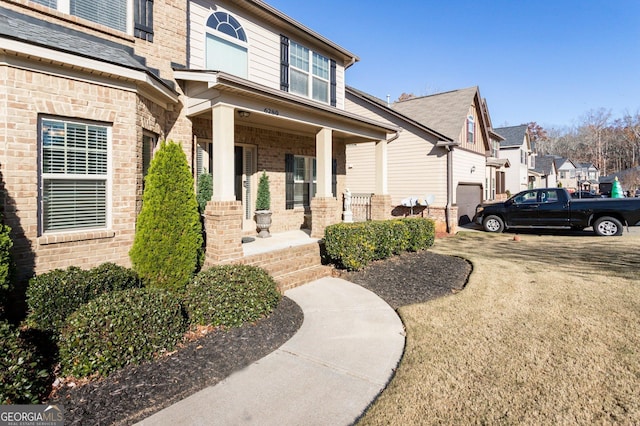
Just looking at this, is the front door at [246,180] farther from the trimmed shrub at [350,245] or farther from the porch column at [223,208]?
the trimmed shrub at [350,245]

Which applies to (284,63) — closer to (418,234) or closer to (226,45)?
(226,45)

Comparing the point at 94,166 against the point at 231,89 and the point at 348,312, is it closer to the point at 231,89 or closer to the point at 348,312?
the point at 231,89

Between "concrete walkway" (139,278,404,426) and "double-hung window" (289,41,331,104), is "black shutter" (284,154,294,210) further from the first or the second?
"concrete walkway" (139,278,404,426)

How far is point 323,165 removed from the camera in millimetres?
8961

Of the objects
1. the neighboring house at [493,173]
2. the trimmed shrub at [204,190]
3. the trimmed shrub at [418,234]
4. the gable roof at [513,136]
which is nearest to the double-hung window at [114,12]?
the trimmed shrub at [204,190]

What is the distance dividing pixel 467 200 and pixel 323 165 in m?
11.7

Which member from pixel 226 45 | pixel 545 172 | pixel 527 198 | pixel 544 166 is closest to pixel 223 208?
pixel 226 45

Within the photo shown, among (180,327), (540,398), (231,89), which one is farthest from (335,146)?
(540,398)

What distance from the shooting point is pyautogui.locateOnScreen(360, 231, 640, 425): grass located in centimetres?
287

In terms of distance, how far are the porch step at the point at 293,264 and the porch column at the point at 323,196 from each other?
3.43 ft

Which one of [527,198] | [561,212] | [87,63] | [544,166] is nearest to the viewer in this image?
[87,63]

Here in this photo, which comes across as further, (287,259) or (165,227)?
(287,259)

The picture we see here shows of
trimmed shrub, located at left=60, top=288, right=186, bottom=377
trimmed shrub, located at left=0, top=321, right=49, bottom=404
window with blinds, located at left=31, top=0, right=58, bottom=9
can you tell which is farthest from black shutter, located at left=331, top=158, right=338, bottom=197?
trimmed shrub, located at left=0, top=321, right=49, bottom=404

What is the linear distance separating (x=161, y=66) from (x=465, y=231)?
531 inches
